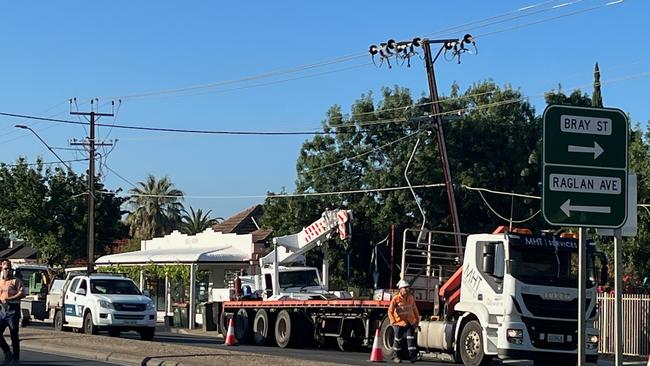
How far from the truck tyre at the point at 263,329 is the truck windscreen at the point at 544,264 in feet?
32.3

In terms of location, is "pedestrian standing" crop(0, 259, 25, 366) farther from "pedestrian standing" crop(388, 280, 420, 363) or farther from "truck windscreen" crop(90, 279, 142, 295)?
"truck windscreen" crop(90, 279, 142, 295)

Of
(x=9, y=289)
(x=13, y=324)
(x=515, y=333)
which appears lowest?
(x=515, y=333)

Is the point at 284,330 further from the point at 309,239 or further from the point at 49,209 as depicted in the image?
the point at 49,209

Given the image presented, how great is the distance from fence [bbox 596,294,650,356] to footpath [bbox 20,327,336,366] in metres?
11.2

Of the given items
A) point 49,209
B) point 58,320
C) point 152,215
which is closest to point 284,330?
point 58,320

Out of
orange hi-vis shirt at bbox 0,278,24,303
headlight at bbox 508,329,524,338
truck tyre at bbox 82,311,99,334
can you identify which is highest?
orange hi-vis shirt at bbox 0,278,24,303

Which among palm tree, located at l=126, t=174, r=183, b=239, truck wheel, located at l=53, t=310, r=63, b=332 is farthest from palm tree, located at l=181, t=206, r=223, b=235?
truck wheel, located at l=53, t=310, r=63, b=332

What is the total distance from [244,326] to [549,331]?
1121cm

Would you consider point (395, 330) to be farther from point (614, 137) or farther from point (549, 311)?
point (614, 137)

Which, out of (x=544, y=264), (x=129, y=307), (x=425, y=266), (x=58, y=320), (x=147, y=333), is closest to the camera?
(x=544, y=264)

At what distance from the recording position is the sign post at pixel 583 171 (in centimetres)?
745

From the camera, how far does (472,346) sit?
2023cm

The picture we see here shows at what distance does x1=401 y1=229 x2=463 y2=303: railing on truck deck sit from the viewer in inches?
899

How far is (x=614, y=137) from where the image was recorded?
7.65 m
